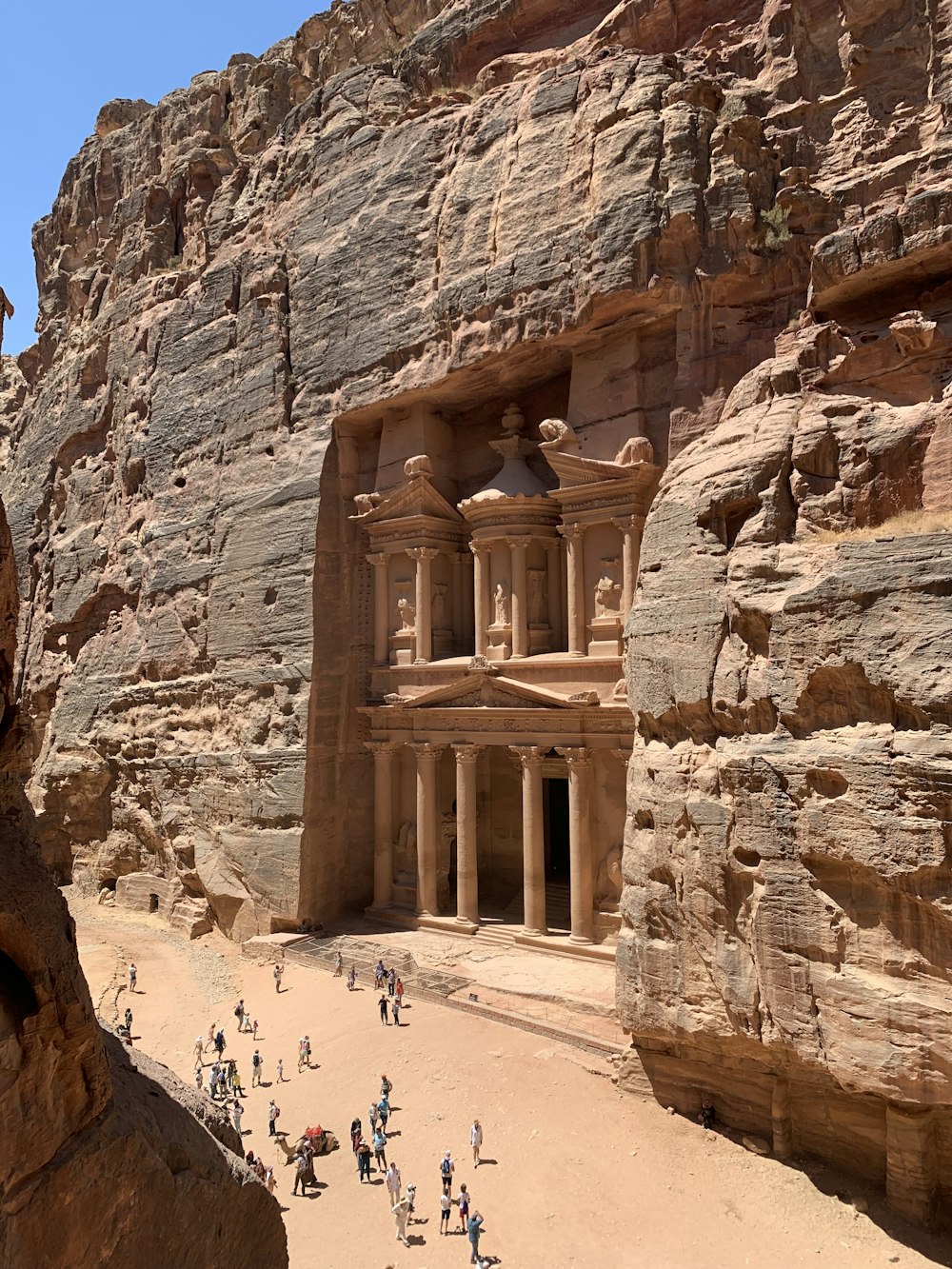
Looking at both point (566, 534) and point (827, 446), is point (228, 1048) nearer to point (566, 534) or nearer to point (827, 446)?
point (566, 534)

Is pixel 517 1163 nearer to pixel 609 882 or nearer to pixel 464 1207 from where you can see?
pixel 464 1207

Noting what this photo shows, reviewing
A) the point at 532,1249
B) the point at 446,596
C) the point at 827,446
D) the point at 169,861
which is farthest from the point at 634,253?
the point at 169,861

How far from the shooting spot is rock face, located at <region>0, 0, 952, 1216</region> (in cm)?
1109

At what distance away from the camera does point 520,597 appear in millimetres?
21391

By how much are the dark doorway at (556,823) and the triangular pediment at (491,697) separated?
198 inches

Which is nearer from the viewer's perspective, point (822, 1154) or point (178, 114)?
point (822, 1154)

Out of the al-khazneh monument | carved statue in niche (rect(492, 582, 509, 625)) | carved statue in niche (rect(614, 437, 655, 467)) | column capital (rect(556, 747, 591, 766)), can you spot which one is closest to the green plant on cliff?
carved statue in niche (rect(614, 437, 655, 467))

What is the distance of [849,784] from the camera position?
10766mm

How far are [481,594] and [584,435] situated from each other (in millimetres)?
4611

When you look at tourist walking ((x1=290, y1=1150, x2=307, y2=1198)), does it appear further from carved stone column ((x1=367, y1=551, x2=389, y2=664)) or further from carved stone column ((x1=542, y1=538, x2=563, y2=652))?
carved stone column ((x1=367, y1=551, x2=389, y2=664))

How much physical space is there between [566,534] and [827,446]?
809cm

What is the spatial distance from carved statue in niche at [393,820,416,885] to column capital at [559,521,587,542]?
27.9ft

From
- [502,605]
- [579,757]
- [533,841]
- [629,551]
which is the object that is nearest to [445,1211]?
[533,841]

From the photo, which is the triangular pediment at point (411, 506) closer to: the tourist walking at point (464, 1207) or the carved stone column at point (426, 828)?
the carved stone column at point (426, 828)
